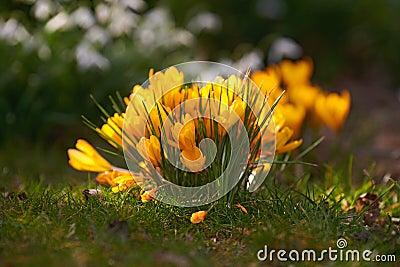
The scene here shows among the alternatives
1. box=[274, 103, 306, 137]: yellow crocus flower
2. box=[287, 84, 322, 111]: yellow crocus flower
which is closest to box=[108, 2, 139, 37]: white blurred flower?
box=[287, 84, 322, 111]: yellow crocus flower

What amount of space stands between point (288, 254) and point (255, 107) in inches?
20.4

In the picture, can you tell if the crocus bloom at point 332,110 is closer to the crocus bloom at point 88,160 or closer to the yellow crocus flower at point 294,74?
the yellow crocus flower at point 294,74

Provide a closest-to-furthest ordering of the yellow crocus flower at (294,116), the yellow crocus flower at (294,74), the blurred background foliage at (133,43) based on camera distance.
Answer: the yellow crocus flower at (294,116), the yellow crocus flower at (294,74), the blurred background foliage at (133,43)

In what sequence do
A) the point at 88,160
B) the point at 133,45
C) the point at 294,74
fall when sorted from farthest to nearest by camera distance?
the point at 133,45, the point at 294,74, the point at 88,160

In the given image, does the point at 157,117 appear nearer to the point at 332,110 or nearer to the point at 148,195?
the point at 148,195

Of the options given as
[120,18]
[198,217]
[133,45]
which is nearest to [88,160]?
[198,217]

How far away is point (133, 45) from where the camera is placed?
434 centimetres

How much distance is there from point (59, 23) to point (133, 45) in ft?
2.59

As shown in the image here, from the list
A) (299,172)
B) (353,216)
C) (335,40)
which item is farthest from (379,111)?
(353,216)

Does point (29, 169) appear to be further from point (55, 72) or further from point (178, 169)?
Result: point (178, 169)

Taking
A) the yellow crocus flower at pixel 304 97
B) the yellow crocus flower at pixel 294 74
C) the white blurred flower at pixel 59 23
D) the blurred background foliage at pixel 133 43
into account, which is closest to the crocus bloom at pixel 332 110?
the yellow crocus flower at pixel 304 97

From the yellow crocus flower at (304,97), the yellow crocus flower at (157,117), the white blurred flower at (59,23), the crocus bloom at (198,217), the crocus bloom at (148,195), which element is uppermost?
the white blurred flower at (59,23)

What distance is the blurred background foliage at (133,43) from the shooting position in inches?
143

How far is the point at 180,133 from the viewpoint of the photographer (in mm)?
1936
